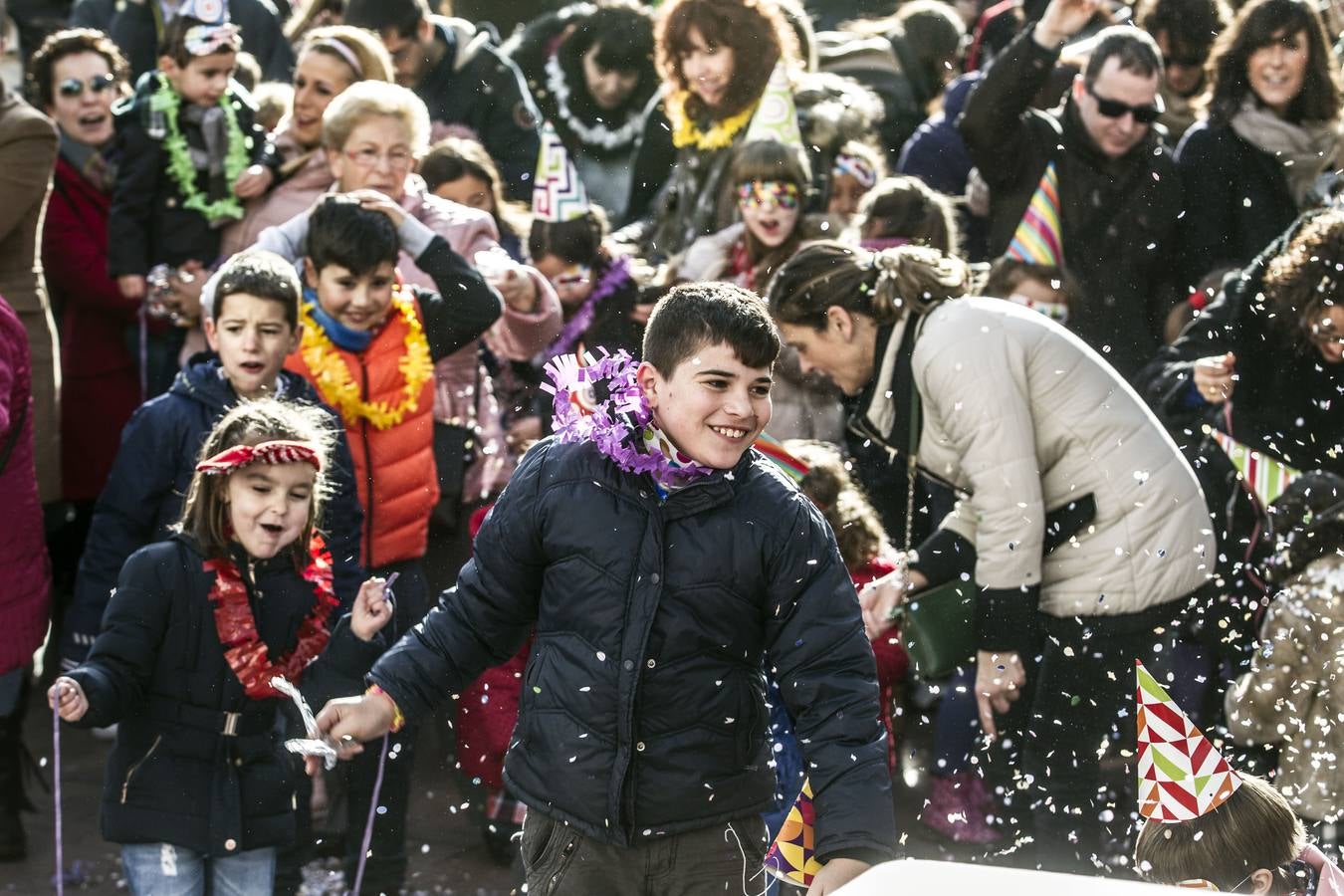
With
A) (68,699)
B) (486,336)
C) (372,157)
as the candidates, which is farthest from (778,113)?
(68,699)

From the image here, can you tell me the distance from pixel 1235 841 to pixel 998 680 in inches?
48.6

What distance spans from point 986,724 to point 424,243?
2213 mm

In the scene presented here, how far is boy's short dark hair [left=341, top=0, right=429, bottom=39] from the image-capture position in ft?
24.8

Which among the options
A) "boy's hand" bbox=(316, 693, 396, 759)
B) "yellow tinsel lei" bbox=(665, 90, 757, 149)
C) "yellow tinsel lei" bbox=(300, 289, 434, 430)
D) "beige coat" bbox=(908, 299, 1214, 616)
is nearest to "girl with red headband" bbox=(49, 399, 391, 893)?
"boy's hand" bbox=(316, 693, 396, 759)

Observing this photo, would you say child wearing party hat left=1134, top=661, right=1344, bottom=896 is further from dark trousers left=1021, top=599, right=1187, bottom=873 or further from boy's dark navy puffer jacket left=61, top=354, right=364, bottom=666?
boy's dark navy puffer jacket left=61, top=354, right=364, bottom=666

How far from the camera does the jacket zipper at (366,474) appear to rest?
18.3 ft

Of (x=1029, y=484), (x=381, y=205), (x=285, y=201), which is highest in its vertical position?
(x=381, y=205)

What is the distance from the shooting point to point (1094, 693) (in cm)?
492

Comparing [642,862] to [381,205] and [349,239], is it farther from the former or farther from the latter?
[381,205]

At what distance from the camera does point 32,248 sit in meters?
6.42

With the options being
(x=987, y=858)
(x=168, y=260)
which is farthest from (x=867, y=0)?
(x=987, y=858)

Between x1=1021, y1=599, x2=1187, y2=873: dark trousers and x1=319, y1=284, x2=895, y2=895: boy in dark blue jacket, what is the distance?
4.40 ft

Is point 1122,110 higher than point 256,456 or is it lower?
higher

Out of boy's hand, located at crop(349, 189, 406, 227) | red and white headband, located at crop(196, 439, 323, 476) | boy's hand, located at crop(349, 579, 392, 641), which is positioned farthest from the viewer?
boy's hand, located at crop(349, 189, 406, 227)
